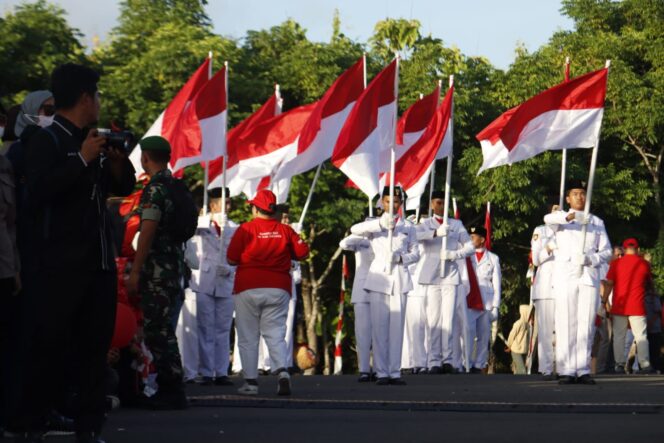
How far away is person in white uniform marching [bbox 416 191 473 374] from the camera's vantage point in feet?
64.5

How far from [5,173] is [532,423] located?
3.72 metres

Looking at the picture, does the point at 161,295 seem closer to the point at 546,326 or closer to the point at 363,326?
the point at 363,326

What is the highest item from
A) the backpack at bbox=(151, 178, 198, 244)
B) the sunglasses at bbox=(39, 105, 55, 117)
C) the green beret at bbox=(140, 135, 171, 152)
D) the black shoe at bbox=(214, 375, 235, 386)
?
the green beret at bbox=(140, 135, 171, 152)

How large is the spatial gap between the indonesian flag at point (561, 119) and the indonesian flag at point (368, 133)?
1460mm

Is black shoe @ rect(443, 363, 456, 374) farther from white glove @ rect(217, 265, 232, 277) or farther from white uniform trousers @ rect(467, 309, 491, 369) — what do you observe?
white glove @ rect(217, 265, 232, 277)

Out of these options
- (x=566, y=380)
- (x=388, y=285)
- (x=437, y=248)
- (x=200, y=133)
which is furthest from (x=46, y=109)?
(x=437, y=248)

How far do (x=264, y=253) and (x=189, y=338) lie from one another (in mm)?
4060

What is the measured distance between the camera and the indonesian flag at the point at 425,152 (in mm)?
19609

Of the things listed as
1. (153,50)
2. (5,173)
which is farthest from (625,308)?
(153,50)

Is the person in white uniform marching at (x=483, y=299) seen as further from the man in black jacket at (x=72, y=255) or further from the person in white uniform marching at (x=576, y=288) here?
the man in black jacket at (x=72, y=255)

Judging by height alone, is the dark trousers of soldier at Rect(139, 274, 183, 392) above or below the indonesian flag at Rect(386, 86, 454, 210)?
below

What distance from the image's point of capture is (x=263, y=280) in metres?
13.1

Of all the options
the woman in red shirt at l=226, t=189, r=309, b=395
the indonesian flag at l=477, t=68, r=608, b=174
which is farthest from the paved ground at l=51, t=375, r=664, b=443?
the indonesian flag at l=477, t=68, r=608, b=174

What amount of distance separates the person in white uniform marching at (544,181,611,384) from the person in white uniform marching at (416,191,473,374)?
148 inches
